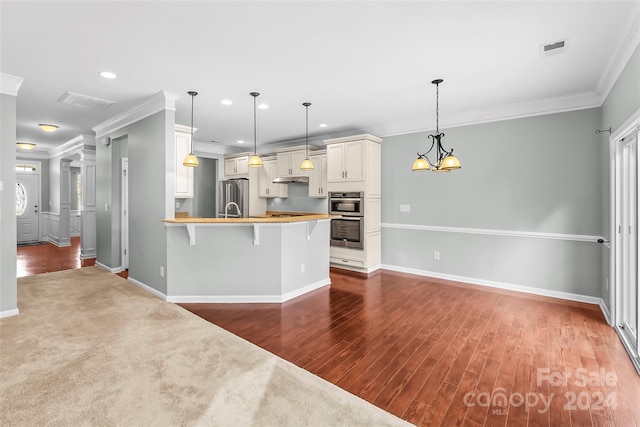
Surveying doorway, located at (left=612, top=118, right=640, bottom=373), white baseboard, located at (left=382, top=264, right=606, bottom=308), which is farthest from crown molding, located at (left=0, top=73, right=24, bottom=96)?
doorway, located at (left=612, top=118, right=640, bottom=373)

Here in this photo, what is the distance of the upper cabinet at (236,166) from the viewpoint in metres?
7.48

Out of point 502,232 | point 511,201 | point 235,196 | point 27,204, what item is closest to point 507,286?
point 502,232

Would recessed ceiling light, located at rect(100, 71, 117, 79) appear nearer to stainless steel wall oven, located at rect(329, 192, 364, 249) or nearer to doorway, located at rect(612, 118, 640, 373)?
stainless steel wall oven, located at rect(329, 192, 364, 249)

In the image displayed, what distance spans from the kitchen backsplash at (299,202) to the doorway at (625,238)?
4.56 m

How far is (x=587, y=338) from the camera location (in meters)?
3.09

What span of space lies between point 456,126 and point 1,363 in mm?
6047

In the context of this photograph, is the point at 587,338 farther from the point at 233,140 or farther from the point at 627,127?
the point at 233,140

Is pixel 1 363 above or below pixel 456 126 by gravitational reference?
below

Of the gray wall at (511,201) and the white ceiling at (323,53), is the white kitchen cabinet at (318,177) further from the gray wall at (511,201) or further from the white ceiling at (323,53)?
the white ceiling at (323,53)

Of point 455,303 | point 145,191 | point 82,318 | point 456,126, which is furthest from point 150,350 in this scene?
point 456,126

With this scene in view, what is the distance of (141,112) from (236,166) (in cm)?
321

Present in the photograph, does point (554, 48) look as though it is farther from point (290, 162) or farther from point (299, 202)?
point (299, 202)

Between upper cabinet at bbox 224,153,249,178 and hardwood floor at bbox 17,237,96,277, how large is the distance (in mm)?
3496

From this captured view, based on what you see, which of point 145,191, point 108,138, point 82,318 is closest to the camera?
point 82,318
